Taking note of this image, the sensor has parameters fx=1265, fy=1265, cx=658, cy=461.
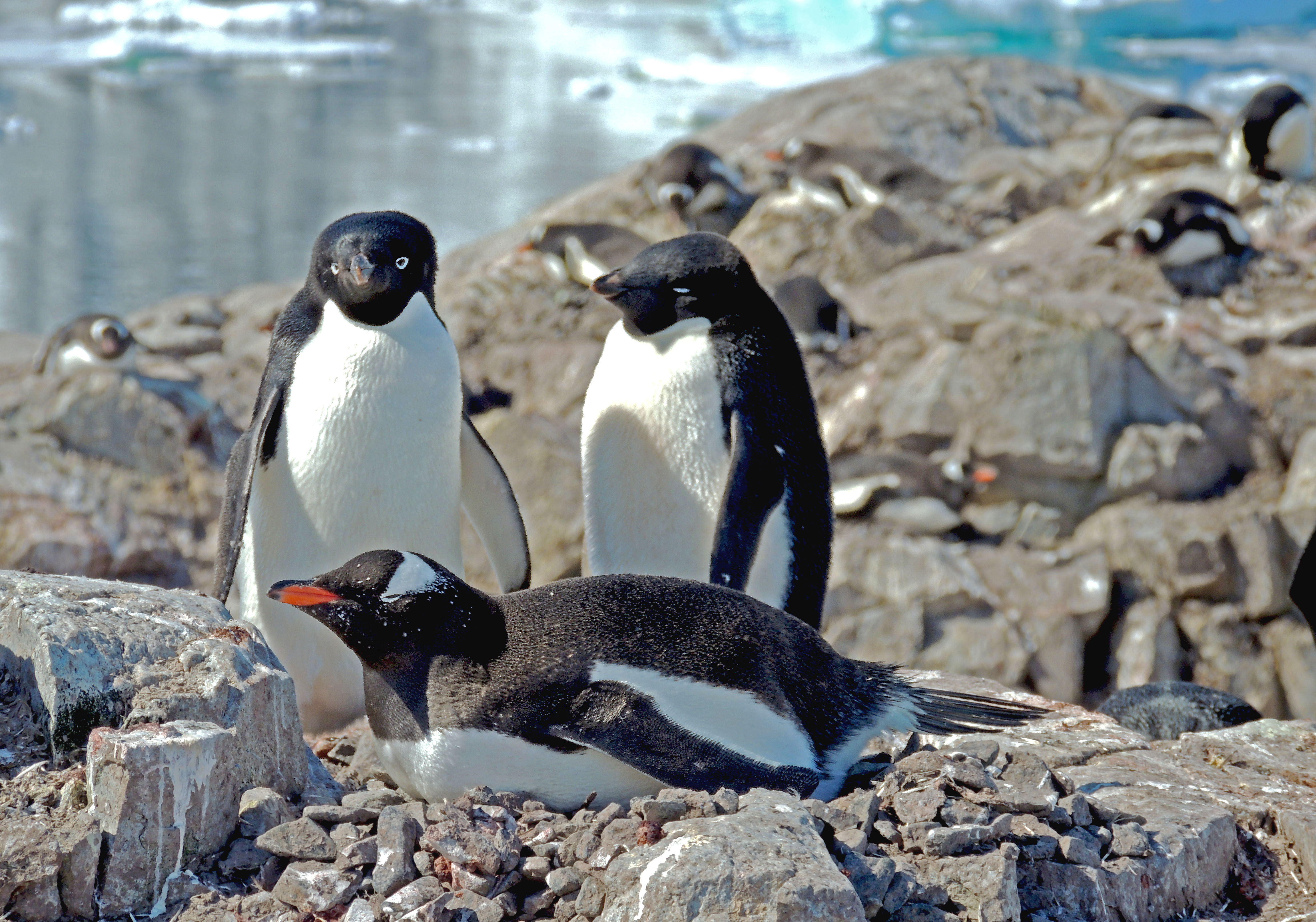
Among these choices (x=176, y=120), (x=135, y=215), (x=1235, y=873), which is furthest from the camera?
(x=176, y=120)

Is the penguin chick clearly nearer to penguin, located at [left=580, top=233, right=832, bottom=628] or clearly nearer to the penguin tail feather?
penguin, located at [left=580, top=233, right=832, bottom=628]

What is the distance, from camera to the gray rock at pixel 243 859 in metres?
1.87

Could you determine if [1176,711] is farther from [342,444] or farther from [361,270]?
[361,270]

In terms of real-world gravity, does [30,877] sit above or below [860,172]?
below

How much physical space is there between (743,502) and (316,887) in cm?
145

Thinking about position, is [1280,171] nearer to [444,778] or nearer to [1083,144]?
[1083,144]

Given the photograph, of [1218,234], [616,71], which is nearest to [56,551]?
[1218,234]

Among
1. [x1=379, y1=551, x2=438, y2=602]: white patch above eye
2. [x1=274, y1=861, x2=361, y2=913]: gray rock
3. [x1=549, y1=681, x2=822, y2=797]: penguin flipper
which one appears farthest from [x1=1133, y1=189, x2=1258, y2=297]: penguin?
[x1=274, y1=861, x2=361, y2=913]: gray rock

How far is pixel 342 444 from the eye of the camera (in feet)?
9.40

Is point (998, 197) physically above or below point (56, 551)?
above

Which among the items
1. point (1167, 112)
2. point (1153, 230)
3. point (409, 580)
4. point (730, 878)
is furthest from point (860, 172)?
point (730, 878)

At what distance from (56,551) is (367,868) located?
15.3ft

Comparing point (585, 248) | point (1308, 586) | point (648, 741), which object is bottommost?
point (1308, 586)

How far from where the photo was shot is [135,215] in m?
13.0
